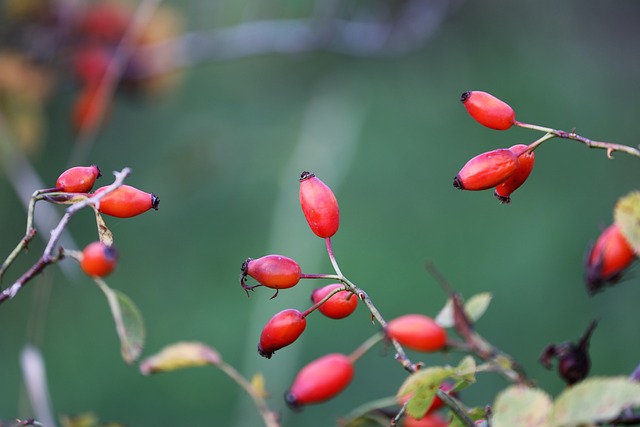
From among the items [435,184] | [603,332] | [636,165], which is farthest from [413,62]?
[603,332]

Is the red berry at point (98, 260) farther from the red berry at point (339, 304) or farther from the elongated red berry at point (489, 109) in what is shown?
the elongated red berry at point (489, 109)

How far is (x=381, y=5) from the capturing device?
7.85ft

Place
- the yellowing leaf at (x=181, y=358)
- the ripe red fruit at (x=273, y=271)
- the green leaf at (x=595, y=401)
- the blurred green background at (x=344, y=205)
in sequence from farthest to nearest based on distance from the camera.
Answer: the blurred green background at (x=344, y=205) < the yellowing leaf at (x=181, y=358) < the ripe red fruit at (x=273, y=271) < the green leaf at (x=595, y=401)

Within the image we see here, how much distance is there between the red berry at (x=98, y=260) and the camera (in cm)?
46

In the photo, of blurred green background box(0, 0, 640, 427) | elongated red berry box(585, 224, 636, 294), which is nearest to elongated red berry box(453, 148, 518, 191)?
elongated red berry box(585, 224, 636, 294)

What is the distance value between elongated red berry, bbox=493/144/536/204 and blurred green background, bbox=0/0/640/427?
43.5 inches

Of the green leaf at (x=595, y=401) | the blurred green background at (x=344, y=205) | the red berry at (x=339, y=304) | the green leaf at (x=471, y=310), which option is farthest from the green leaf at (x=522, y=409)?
the blurred green background at (x=344, y=205)

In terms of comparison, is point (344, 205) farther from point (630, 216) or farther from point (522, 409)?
point (522, 409)

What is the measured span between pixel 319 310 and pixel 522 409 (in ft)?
0.47

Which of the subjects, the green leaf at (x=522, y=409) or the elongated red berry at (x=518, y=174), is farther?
the elongated red berry at (x=518, y=174)

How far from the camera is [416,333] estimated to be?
0.56 meters

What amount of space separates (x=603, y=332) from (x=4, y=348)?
146cm

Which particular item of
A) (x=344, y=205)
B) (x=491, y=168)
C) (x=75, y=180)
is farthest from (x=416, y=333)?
(x=344, y=205)

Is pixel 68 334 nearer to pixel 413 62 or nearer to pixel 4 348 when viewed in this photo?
pixel 4 348
